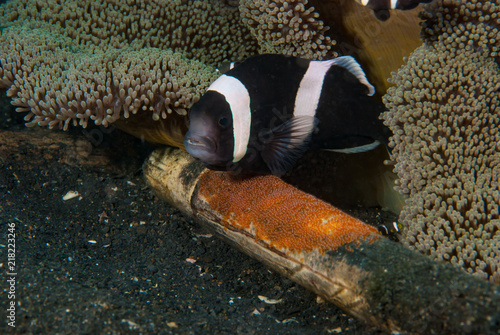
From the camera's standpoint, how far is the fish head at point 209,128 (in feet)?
6.32

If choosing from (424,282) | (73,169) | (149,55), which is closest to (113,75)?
(149,55)

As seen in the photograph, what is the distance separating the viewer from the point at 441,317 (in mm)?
1354

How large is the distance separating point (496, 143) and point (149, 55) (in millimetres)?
2050

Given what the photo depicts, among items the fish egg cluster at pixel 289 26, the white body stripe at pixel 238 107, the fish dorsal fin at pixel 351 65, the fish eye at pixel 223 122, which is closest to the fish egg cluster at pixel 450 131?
the fish dorsal fin at pixel 351 65

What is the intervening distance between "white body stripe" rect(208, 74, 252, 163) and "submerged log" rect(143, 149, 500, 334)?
0.23 meters

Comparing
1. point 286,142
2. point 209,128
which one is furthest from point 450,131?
point 209,128

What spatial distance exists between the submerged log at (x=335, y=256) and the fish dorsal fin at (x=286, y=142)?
4.2 inches

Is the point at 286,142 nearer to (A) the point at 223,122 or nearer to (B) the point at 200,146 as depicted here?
(A) the point at 223,122

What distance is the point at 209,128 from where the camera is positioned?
1934 millimetres

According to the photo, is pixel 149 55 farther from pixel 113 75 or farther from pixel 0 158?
pixel 0 158

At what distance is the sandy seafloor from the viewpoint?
160 centimetres

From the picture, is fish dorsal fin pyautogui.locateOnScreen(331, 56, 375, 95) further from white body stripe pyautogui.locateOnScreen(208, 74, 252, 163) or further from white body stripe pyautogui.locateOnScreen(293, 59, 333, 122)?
white body stripe pyautogui.locateOnScreen(208, 74, 252, 163)

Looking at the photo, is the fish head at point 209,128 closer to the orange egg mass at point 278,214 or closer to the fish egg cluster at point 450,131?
the orange egg mass at point 278,214

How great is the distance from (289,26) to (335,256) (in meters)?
1.43
